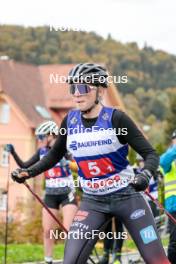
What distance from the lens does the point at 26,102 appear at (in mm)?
50438

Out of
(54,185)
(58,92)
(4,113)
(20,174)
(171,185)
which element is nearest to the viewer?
(20,174)

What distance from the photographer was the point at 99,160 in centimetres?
550

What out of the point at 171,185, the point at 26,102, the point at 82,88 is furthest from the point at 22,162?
the point at 26,102

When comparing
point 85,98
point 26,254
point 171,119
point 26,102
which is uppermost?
point 85,98

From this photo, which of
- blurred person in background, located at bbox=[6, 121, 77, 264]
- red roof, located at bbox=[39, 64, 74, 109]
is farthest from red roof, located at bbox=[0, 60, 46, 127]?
blurred person in background, located at bbox=[6, 121, 77, 264]

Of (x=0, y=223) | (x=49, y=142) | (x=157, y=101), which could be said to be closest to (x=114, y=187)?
(x=49, y=142)

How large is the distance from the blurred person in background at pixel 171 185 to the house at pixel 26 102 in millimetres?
36509

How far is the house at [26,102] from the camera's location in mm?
48469

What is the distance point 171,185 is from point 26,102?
42.4 meters

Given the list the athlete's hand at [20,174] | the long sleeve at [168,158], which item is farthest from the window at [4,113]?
the athlete's hand at [20,174]

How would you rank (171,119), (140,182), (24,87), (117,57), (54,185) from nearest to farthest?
1. (140,182)
2. (54,185)
3. (24,87)
4. (171,119)
5. (117,57)

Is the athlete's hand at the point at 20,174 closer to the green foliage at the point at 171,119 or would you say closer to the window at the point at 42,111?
the window at the point at 42,111

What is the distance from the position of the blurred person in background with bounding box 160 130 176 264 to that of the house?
1437 inches

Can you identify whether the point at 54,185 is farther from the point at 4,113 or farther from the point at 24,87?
the point at 24,87
